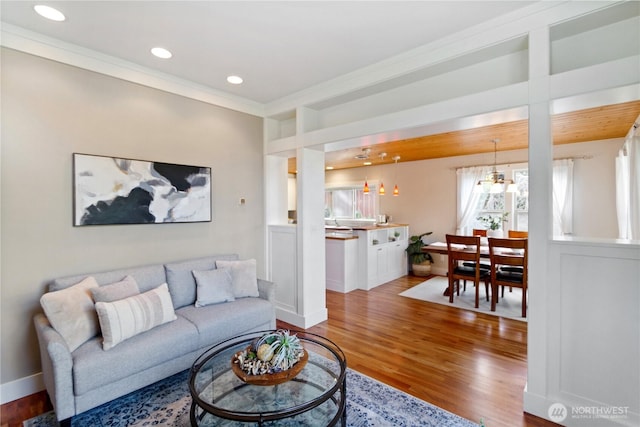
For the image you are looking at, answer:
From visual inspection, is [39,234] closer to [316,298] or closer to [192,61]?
[192,61]

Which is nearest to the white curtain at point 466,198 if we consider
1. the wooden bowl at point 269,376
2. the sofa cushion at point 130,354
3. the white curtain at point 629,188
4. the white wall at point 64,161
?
the white curtain at point 629,188

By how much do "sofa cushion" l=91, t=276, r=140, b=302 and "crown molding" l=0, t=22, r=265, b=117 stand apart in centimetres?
191

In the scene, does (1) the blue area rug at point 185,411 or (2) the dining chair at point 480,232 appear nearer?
(1) the blue area rug at point 185,411

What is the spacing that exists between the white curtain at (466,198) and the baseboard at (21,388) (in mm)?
6564

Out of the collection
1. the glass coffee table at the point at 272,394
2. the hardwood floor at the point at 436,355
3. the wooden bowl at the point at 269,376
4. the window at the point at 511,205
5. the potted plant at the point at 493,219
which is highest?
Answer: the window at the point at 511,205

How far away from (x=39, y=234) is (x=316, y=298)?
109 inches

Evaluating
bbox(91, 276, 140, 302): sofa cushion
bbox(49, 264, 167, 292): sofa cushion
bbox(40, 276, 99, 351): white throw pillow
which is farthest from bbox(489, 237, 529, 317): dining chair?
bbox(40, 276, 99, 351): white throw pillow

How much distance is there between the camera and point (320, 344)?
87.3 inches

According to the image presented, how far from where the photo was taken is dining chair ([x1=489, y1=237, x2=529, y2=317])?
392 centimetres

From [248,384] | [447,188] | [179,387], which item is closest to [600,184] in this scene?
[447,188]

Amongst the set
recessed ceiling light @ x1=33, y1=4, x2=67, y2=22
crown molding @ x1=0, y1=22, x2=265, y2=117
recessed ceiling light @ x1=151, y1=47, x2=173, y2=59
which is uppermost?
recessed ceiling light @ x1=151, y1=47, x2=173, y2=59

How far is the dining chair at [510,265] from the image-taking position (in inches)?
154

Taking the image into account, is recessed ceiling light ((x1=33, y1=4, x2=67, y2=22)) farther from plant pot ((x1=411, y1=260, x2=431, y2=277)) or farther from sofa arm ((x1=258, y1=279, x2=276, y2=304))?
plant pot ((x1=411, y1=260, x2=431, y2=277))

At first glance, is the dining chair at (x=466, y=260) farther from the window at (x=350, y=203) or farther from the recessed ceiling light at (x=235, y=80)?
the recessed ceiling light at (x=235, y=80)
